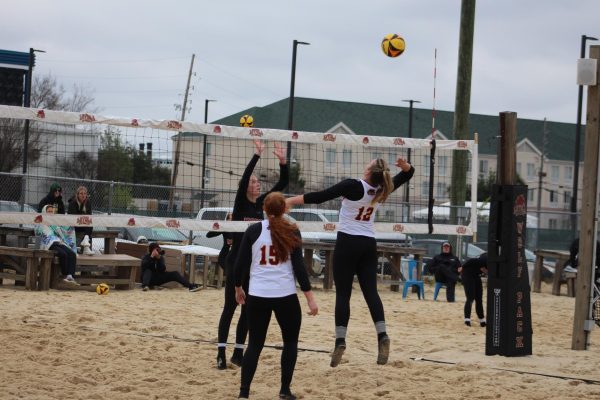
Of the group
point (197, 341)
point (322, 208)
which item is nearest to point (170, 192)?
point (322, 208)

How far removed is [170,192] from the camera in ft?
64.2

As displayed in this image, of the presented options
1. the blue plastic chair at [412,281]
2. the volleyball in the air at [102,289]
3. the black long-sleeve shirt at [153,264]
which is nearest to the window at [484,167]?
the blue plastic chair at [412,281]

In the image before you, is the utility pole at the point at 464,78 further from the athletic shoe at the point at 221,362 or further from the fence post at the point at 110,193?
the athletic shoe at the point at 221,362

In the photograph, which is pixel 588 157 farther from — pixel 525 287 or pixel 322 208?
pixel 322 208

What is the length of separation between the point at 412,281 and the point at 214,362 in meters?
8.58

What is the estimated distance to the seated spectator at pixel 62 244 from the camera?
14812 mm

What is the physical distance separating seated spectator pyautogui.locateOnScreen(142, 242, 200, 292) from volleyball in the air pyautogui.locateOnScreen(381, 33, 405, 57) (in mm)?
4745

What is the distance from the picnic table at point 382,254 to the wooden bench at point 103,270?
3.25 metres

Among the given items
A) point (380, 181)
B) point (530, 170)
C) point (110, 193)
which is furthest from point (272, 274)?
point (530, 170)

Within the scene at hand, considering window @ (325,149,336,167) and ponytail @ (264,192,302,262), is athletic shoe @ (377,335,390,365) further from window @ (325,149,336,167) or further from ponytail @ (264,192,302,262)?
window @ (325,149,336,167)

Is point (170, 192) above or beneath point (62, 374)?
above

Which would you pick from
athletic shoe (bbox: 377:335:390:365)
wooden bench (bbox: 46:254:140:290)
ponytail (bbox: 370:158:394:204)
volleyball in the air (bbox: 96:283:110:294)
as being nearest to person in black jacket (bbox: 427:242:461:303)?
wooden bench (bbox: 46:254:140:290)

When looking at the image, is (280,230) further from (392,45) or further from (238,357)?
(392,45)

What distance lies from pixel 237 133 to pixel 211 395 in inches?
264
